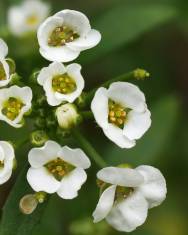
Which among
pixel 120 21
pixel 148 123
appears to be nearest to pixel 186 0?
pixel 120 21

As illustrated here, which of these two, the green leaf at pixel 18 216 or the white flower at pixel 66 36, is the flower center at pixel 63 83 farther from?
the green leaf at pixel 18 216

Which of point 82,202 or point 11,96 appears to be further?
point 82,202

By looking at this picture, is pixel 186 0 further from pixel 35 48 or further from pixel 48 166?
pixel 48 166

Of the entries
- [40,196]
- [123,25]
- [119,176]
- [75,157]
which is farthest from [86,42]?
[123,25]

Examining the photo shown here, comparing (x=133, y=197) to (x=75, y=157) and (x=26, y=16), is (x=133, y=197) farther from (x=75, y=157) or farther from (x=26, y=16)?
(x=26, y=16)

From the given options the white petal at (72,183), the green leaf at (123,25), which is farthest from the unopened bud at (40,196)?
the green leaf at (123,25)

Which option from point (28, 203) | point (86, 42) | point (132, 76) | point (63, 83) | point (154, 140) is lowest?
point (154, 140)
